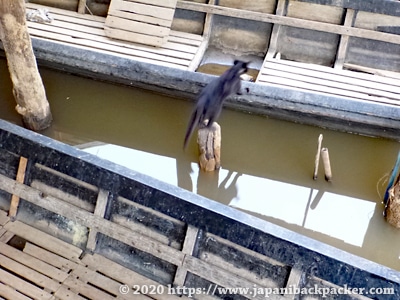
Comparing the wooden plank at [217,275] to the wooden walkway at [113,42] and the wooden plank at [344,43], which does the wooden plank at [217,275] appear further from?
the wooden plank at [344,43]

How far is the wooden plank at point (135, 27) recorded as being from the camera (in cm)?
512

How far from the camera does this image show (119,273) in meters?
2.81

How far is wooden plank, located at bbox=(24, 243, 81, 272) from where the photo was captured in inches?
112

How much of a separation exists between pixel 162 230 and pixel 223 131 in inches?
70.7

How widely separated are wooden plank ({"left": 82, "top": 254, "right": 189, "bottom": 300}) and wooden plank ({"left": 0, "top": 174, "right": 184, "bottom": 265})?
113 millimetres

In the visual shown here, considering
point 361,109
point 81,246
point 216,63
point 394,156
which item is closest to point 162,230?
point 81,246

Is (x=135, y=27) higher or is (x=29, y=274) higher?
(x=135, y=27)

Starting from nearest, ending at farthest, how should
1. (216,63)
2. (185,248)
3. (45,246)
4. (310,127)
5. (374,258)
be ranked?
1. (185,248)
2. (45,246)
3. (374,258)
4. (310,127)
5. (216,63)

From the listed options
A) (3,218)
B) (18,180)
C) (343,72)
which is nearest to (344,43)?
(343,72)

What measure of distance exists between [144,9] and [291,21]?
1615 mm

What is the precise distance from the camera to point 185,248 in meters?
2.64

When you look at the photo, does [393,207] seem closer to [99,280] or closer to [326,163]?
[326,163]

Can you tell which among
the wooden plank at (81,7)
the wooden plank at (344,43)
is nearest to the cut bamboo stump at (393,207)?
the wooden plank at (344,43)

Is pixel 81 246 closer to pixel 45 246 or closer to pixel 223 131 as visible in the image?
pixel 45 246
